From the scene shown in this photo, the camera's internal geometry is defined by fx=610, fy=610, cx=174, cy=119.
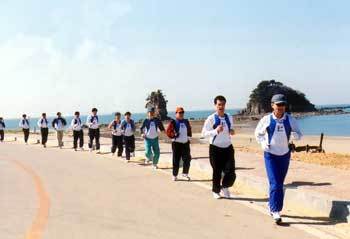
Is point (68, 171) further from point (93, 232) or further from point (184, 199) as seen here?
point (93, 232)

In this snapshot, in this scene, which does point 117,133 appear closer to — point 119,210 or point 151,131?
point 151,131

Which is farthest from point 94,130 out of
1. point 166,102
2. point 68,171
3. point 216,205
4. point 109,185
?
point 166,102

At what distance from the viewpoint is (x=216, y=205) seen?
405 inches

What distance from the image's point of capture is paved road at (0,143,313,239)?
26.3 feet

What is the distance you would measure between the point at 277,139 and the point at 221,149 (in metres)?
2.23

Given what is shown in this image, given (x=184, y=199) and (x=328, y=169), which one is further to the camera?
(x=328, y=169)

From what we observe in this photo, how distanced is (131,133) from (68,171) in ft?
12.1

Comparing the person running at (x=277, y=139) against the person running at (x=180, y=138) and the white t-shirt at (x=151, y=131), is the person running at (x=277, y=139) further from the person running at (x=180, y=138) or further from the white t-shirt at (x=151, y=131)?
the white t-shirt at (x=151, y=131)

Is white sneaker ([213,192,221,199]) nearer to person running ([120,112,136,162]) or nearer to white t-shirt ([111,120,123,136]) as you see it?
person running ([120,112,136,162])

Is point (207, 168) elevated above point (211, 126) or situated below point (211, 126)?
below

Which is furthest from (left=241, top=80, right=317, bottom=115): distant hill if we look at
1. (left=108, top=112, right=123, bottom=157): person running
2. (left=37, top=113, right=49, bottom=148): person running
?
(left=108, top=112, right=123, bottom=157): person running

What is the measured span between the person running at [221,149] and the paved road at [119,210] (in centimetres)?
38

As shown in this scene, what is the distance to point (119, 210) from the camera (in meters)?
9.84

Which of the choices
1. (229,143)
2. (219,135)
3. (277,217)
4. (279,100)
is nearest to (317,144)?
(229,143)
